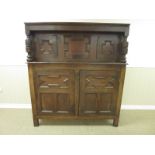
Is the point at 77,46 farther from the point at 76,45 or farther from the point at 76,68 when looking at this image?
the point at 76,68

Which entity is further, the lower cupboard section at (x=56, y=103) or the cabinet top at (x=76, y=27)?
the lower cupboard section at (x=56, y=103)

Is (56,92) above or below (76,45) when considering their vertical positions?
below

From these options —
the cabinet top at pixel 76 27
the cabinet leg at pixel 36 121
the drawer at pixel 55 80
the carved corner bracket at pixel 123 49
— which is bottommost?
the cabinet leg at pixel 36 121

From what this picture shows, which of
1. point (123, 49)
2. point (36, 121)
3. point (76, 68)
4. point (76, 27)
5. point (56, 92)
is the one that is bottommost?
point (36, 121)

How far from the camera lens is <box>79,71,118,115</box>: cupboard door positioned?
1961mm

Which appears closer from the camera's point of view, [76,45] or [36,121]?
[76,45]

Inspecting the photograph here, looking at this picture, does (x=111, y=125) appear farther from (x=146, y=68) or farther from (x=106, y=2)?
(x=106, y=2)

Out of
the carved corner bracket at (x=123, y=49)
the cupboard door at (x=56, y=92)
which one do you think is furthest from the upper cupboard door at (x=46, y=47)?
the carved corner bracket at (x=123, y=49)

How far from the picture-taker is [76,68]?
6.25ft

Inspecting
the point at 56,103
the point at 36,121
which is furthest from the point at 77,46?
the point at 36,121

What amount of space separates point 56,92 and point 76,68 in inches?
16.0

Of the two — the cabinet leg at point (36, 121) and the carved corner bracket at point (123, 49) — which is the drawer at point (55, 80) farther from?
the carved corner bracket at point (123, 49)

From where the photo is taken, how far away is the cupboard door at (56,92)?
77.2 inches

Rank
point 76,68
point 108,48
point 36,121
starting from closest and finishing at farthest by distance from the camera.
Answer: point 76,68 → point 108,48 → point 36,121
